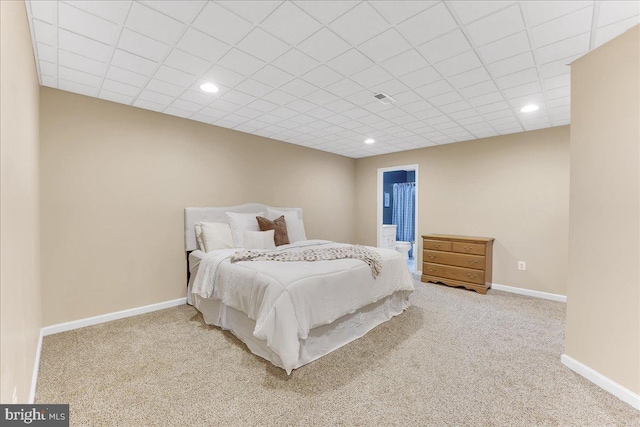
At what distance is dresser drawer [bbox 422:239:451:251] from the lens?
14.3 feet

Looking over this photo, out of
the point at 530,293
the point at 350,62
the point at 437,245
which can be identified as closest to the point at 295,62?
the point at 350,62

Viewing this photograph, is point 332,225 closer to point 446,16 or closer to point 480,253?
point 480,253

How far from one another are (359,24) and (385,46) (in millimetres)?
311

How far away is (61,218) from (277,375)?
259 centimetres

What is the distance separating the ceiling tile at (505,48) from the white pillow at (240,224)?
3.11 metres

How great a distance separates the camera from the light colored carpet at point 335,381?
1.62 meters

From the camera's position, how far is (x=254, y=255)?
2.91 metres

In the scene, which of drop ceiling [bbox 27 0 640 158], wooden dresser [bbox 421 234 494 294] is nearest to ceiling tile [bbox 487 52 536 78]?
drop ceiling [bbox 27 0 640 158]

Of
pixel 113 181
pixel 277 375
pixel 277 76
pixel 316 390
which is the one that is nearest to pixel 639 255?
pixel 316 390

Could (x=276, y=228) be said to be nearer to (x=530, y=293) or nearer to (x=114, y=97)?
(x=114, y=97)

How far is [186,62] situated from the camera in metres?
2.19

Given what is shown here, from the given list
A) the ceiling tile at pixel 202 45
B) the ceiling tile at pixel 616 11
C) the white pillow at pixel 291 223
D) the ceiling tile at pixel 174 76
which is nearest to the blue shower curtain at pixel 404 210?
the white pillow at pixel 291 223

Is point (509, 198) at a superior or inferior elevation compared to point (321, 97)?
inferior

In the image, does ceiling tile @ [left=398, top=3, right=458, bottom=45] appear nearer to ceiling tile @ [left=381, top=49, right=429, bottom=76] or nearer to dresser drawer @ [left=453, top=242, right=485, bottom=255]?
ceiling tile @ [left=381, top=49, right=429, bottom=76]
